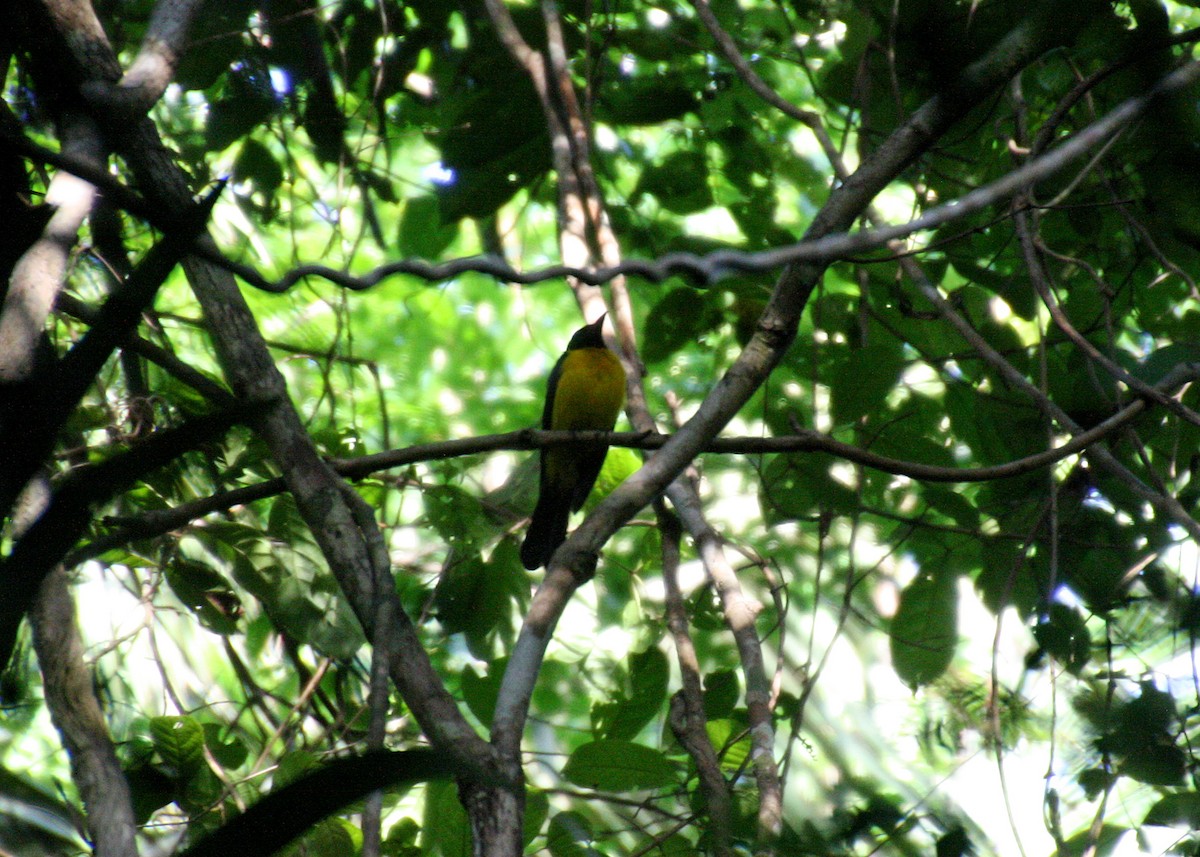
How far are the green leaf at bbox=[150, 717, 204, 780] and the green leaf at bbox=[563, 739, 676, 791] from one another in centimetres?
91

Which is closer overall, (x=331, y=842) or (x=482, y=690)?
(x=331, y=842)

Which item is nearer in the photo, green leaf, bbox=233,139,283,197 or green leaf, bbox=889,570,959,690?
green leaf, bbox=889,570,959,690

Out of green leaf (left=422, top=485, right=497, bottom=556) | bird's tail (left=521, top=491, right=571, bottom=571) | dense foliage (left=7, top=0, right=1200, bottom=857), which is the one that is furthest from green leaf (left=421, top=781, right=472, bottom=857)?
bird's tail (left=521, top=491, right=571, bottom=571)

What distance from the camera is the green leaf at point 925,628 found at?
3.21 m

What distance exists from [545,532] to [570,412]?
3.28 ft

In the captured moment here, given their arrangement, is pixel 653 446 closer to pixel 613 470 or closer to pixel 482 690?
pixel 482 690

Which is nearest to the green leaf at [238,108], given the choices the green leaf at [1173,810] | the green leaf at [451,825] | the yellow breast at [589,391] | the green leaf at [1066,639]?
the yellow breast at [589,391]

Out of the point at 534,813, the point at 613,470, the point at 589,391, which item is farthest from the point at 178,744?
the point at 589,391

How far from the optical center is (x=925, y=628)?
10.8ft

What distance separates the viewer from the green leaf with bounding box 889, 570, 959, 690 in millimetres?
3209

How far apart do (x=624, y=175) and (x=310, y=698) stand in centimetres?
333

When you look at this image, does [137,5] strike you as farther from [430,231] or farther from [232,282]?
[232,282]

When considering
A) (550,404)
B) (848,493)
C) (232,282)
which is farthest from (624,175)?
(232,282)

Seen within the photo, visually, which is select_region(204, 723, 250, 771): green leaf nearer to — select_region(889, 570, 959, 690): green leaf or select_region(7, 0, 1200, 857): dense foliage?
select_region(7, 0, 1200, 857): dense foliage
